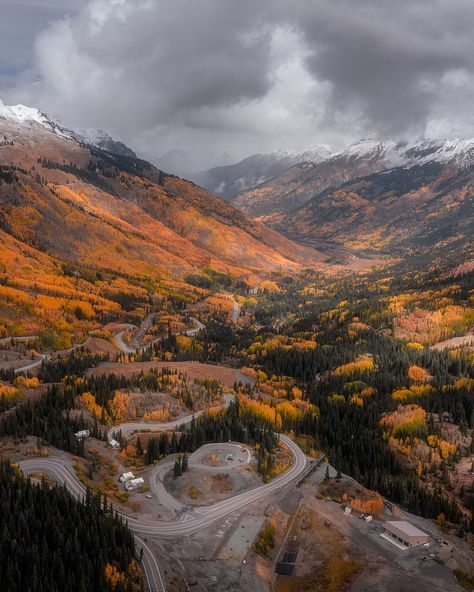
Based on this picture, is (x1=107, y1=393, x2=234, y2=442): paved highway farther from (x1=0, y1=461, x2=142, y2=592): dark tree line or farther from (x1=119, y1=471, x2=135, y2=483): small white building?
(x1=0, y1=461, x2=142, y2=592): dark tree line

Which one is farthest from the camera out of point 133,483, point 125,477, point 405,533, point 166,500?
point 125,477

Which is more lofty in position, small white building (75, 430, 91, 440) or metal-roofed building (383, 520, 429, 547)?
small white building (75, 430, 91, 440)

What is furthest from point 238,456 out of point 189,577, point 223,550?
point 189,577

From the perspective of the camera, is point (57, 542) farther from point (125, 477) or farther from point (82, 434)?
point (82, 434)

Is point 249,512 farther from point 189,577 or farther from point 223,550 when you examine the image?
point 189,577

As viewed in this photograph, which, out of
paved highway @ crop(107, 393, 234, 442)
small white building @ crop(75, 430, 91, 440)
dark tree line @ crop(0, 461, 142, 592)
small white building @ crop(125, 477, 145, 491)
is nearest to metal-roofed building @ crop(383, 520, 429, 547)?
dark tree line @ crop(0, 461, 142, 592)

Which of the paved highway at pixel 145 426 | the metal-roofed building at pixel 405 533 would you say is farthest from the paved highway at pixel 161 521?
the paved highway at pixel 145 426

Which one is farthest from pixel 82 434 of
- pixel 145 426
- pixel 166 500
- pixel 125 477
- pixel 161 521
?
pixel 161 521

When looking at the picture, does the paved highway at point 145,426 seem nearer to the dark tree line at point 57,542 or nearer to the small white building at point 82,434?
the small white building at point 82,434
